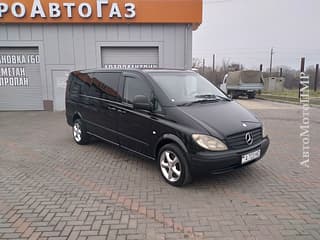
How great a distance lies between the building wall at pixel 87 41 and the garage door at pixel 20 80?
42 cm

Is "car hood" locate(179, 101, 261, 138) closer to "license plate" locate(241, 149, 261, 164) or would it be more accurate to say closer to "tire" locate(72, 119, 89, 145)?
"license plate" locate(241, 149, 261, 164)

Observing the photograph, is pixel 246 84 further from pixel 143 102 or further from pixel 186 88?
pixel 143 102

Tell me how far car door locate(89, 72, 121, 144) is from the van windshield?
38.4 inches

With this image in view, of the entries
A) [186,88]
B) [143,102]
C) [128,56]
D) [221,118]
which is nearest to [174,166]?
[221,118]

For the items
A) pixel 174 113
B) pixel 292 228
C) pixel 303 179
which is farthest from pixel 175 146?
pixel 303 179

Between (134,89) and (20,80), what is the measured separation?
972cm

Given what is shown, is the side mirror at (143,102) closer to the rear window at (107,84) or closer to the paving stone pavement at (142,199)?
the rear window at (107,84)

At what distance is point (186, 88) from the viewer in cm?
459

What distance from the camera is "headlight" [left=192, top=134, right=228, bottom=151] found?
3.54m

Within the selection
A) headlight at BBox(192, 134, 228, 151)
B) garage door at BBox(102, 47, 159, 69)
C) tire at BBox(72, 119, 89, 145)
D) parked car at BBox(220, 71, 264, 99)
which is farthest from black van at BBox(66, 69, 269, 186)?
parked car at BBox(220, 71, 264, 99)

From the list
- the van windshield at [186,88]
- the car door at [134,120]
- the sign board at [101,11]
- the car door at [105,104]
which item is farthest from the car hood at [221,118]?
the sign board at [101,11]

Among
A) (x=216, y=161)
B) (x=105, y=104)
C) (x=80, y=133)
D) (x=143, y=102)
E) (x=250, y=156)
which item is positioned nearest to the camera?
(x=216, y=161)

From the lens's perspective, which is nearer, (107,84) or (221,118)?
(221,118)

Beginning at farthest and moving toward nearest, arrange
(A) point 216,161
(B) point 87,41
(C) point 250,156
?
(B) point 87,41 → (C) point 250,156 → (A) point 216,161
